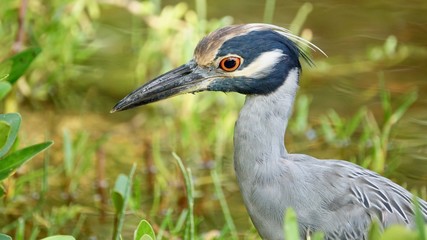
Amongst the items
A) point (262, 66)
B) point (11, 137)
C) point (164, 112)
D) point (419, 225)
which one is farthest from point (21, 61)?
point (164, 112)

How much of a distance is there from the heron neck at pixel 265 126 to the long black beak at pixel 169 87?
0.82ft

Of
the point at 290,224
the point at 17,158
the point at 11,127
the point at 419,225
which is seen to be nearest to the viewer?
the point at 419,225

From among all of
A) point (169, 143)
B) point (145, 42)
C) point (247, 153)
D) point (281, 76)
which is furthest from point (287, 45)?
point (145, 42)

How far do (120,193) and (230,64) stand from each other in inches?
27.8

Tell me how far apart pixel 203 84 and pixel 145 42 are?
314cm

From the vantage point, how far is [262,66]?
449cm

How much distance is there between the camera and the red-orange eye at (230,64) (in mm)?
4492

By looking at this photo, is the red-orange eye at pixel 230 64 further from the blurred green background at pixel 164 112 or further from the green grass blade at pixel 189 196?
the blurred green background at pixel 164 112

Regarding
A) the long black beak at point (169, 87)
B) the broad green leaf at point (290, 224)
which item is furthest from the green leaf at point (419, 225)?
the long black beak at point (169, 87)

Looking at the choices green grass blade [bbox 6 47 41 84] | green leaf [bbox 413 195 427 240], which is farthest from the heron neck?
green leaf [bbox 413 195 427 240]

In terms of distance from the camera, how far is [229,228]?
5.10 m

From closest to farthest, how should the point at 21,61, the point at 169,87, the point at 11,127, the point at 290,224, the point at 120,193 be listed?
1. the point at 290,224
2. the point at 11,127
3. the point at 21,61
4. the point at 120,193
5. the point at 169,87

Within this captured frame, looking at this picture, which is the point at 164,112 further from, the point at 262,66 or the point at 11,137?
the point at 11,137

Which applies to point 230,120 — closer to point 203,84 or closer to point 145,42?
point 145,42
